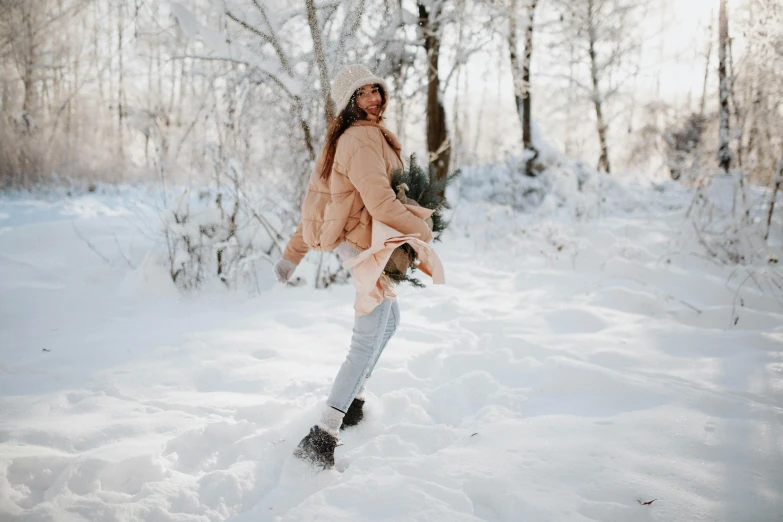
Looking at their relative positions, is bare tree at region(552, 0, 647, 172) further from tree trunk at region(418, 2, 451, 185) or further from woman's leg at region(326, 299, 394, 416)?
woman's leg at region(326, 299, 394, 416)

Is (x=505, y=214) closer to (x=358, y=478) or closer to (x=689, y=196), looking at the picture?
(x=689, y=196)

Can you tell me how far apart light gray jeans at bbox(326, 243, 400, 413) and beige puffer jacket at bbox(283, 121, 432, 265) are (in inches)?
11.2

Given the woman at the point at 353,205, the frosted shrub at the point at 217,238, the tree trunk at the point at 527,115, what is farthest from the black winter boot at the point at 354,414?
the tree trunk at the point at 527,115

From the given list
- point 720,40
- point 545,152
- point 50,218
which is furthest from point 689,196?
point 50,218

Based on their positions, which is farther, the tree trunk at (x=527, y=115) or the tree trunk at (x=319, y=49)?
the tree trunk at (x=527, y=115)

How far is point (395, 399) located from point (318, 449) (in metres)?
0.63

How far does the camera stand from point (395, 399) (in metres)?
2.14

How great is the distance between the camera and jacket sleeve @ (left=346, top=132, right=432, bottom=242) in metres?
1.47

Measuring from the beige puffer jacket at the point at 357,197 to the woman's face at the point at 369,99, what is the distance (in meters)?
0.11

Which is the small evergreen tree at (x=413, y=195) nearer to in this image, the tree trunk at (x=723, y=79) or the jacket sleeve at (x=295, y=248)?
the jacket sleeve at (x=295, y=248)

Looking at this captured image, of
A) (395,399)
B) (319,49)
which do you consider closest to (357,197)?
(395,399)

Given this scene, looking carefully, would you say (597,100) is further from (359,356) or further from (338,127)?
(359,356)

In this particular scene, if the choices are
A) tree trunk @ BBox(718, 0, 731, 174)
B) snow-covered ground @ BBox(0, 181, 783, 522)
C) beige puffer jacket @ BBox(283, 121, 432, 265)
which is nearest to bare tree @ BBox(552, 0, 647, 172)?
tree trunk @ BBox(718, 0, 731, 174)

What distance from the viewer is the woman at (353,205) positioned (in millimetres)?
1488
